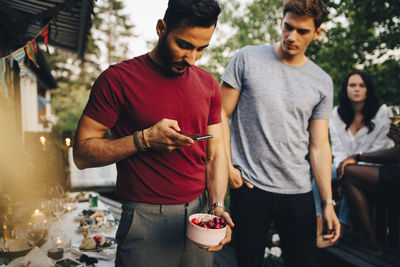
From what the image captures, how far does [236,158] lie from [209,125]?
0.41 metres

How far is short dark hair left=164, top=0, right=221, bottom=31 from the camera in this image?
52.9 inches

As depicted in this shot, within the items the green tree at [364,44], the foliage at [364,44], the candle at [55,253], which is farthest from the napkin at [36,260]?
the green tree at [364,44]

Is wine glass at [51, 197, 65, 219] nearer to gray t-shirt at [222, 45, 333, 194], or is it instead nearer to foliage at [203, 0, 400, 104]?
gray t-shirt at [222, 45, 333, 194]

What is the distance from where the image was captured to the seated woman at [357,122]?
363 cm

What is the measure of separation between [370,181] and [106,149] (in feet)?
9.81

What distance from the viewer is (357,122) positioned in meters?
3.77

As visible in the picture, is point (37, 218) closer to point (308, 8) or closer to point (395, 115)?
point (308, 8)

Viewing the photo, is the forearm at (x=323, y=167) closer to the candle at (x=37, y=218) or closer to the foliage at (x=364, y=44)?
the candle at (x=37, y=218)

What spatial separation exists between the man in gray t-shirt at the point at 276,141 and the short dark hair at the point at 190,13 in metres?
0.67

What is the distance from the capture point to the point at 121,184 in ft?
4.78

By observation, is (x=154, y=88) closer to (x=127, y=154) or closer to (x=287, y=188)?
(x=127, y=154)

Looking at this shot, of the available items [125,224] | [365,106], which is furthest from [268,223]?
[365,106]

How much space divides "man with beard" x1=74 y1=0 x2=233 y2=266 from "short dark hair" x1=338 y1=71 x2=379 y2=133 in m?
3.00

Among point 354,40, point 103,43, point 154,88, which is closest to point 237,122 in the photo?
point 154,88
